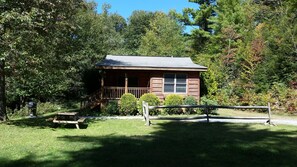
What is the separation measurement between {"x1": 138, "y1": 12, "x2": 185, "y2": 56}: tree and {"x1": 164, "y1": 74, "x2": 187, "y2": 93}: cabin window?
1864 centimetres

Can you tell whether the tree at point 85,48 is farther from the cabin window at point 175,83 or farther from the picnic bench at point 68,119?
the picnic bench at point 68,119

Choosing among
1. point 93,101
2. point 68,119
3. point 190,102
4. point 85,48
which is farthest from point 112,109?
point 85,48

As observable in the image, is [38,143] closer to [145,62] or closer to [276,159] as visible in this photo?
[276,159]

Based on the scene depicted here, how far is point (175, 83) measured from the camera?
2250cm

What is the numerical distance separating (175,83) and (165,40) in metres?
23.1

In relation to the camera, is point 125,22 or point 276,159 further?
point 125,22

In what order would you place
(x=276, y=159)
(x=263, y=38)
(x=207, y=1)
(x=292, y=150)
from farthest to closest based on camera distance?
1. (x=207, y=1)
2. (x=263, y=38)
3. (x=292, y=150)
4. (x=276, y=159)

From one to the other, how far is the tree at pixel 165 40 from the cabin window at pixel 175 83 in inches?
734

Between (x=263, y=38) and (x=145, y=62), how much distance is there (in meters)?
11.6

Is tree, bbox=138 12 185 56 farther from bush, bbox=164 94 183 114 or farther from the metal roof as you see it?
bush, bbox=164 94 183 114

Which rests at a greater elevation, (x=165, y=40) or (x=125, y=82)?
(x=165, y=40)

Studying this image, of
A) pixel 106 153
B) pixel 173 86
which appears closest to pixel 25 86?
pixel 173 86

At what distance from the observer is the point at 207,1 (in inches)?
1774

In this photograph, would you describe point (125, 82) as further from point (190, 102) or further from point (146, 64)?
point (190, 102)
